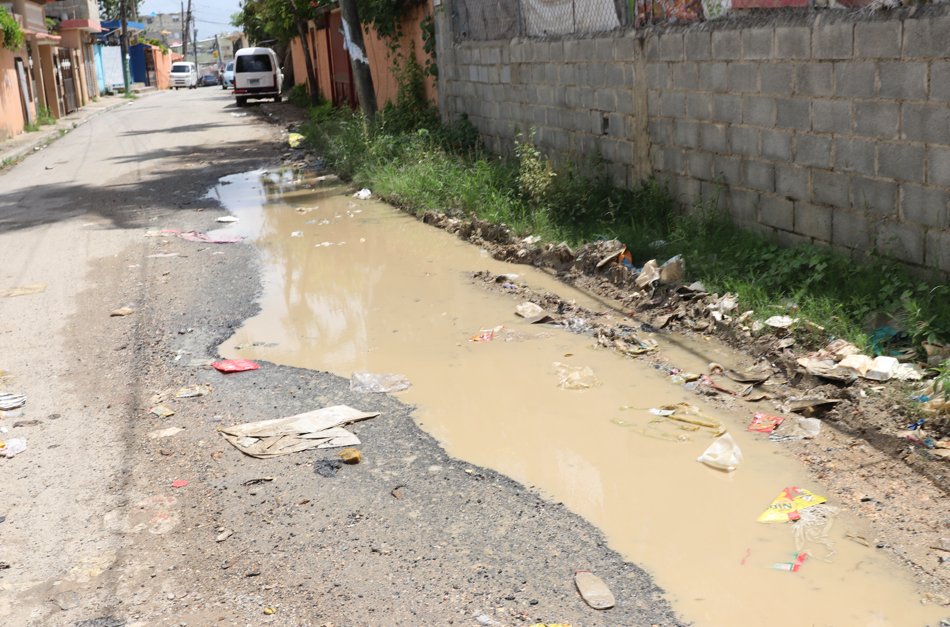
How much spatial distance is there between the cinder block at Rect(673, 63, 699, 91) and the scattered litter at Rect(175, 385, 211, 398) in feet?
14.6

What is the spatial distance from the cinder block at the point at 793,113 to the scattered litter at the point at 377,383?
3.17 m

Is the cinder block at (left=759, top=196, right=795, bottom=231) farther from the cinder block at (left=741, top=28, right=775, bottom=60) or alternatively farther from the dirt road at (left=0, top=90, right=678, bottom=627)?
the dirt road at (left=0, top=90, right=678, bottom=627)

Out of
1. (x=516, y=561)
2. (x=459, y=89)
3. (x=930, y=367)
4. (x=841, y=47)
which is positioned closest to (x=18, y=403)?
(x=516, y=561)

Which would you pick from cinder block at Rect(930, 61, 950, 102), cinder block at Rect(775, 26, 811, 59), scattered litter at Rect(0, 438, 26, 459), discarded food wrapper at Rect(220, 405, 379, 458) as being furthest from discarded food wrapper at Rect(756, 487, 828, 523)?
scattered litter at Rect(0, 438, 26, 459)

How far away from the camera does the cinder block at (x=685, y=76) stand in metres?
6.57

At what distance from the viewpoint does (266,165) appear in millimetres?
14781

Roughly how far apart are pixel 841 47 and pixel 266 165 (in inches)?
453

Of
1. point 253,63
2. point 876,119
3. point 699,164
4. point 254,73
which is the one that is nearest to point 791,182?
point 876,119

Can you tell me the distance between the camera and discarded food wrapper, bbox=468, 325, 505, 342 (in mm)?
5609

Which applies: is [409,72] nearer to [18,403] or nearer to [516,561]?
[18,403]

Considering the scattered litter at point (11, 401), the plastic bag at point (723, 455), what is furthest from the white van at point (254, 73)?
the plastic bag at point (723, 455)

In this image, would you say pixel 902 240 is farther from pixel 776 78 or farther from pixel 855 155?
pixel 776 78

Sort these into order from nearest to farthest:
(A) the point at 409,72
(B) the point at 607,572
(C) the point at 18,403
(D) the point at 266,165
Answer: (B) the point at 607,572
(C) the point at 18,403
(A) the point at 409,72
(D) the point at 266,165

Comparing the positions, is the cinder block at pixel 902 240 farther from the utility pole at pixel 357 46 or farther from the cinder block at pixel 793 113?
the utility pole at pixel 357 46
